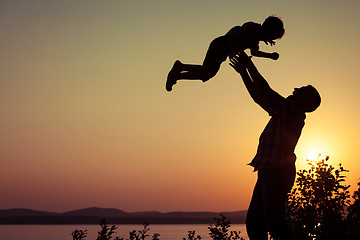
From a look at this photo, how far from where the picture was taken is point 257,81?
7.86 meters

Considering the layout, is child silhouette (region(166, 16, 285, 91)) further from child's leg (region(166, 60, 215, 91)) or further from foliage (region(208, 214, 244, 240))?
foliage (region(208, 214, 244, 240))

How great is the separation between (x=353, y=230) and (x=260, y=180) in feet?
4.80

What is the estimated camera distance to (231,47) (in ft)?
28.3

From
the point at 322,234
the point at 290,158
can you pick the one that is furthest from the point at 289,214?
the point at 290,158

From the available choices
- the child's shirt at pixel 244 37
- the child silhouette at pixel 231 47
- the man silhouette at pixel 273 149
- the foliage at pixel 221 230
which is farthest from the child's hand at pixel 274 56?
the foliage at pixel 221 230

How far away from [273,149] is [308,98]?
951mm

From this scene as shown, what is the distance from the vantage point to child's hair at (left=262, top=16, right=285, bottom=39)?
8289mm

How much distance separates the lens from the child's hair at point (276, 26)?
8.29 m

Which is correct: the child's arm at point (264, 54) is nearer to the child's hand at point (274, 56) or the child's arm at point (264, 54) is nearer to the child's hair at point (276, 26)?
the child's hand at point (274, 56)

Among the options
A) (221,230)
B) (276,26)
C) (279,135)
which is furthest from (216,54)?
(221,230)

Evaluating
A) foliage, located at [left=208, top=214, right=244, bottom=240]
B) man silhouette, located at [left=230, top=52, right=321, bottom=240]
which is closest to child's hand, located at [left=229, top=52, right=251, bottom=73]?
man silhouette, located at [left=230, top=52, right=321, bottom=240]

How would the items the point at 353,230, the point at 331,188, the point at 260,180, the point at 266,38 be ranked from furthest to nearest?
1. the point at 331,188
2. the point at 266,38
3. the point at 260,180
4. the point at 353,230

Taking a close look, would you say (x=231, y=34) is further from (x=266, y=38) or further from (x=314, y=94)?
(x=314, y=94)

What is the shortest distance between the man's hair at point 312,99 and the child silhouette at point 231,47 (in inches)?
32.7
